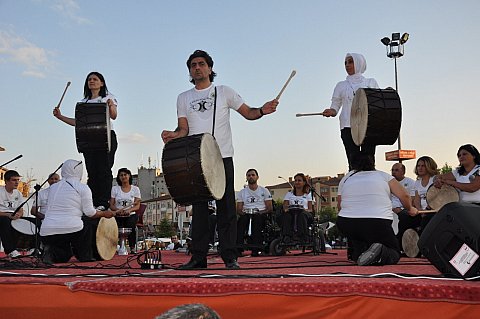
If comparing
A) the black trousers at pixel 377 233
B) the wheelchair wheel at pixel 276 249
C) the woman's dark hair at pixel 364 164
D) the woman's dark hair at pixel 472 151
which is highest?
the woman's dark hair at pixel 472 151

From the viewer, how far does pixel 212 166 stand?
4.48m

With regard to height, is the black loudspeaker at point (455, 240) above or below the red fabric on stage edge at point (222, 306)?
above

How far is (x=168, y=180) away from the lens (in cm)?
446

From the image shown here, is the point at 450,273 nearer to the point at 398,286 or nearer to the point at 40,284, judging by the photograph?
the point at 398,286

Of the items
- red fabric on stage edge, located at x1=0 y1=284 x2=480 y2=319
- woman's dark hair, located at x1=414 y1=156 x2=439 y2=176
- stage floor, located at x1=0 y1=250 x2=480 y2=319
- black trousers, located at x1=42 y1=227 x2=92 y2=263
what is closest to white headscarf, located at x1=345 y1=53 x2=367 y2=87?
→ woman's dark hair, located at x1=414 y1=156 x2=439 y2=176

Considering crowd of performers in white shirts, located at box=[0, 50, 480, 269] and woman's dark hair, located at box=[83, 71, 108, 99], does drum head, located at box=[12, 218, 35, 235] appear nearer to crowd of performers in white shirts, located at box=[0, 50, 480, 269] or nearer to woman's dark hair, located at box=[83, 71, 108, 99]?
crowd of performers in white shirts, located at box=[0, 50, 480, 269]

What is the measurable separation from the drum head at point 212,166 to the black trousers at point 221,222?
0.44ft

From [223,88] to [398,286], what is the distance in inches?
105

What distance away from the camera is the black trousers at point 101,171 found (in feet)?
22.9

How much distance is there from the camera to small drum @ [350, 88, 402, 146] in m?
5.77

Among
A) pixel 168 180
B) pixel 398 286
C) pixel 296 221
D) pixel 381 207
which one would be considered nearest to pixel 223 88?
pixel 168 180

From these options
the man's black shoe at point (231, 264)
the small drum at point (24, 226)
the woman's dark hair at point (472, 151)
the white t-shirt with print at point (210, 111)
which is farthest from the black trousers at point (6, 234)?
the woman's dark hair at point (472, 151)

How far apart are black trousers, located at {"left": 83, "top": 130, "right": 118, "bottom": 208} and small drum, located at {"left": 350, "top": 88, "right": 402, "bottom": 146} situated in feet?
10.3

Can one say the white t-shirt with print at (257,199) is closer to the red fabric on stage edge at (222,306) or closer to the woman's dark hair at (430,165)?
the woman's dark hair at (430,165)
